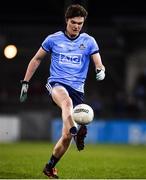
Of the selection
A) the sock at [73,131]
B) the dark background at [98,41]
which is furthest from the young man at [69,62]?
the dark background at [98,41]

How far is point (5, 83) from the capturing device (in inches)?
1097

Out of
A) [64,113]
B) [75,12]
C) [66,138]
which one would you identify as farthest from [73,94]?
[75,12]

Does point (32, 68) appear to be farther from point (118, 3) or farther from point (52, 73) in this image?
point (118, 3)

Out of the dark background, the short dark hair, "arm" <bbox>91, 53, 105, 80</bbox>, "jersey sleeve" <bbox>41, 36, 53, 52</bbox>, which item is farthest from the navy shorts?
the dark background

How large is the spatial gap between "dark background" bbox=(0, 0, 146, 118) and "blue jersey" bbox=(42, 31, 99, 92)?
16.4 m

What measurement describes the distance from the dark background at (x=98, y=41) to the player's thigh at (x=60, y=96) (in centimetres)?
1656

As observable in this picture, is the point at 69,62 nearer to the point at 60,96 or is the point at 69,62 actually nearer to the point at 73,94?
the point at 73,94

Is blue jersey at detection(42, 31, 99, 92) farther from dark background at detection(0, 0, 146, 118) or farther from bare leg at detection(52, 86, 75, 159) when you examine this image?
dark background at detection(0, 0, 146, 118)

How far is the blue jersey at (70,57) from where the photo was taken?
31.9 ft

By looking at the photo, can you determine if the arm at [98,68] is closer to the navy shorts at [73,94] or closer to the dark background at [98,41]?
the navy shorts at [73,94]

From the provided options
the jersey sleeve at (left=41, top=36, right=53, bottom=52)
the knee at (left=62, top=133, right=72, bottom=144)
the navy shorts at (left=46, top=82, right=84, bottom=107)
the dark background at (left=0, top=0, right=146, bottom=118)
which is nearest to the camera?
the knee at (left=62, top=133, right=72, bottom=144)

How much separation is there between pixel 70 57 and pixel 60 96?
0.66 metres

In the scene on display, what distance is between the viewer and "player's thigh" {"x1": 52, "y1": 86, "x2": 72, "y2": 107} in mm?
9391

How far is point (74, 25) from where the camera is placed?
9664 mm
